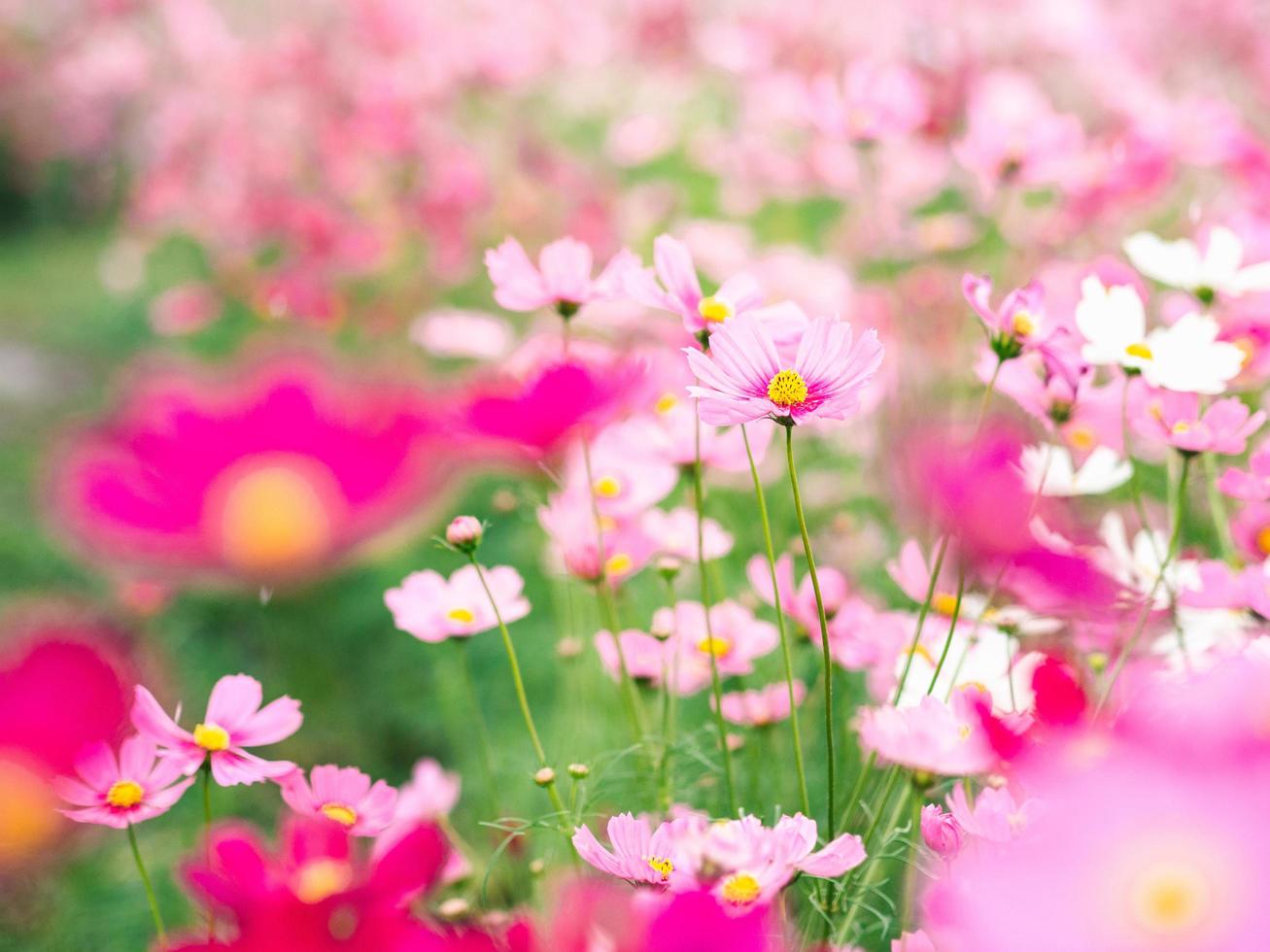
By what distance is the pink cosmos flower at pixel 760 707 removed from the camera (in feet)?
1.71

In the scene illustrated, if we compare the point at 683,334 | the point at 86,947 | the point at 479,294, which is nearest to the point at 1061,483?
→ the point at 683,334

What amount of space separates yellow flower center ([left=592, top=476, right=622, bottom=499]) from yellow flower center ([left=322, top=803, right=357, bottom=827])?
203 mm

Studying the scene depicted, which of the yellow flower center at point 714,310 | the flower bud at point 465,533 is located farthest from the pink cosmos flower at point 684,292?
the flower bud at point 465,533

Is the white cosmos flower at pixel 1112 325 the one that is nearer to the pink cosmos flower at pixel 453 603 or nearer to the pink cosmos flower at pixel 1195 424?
the pink cosmos flower at pixel 1195 424

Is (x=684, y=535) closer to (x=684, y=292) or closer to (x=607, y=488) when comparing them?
(x=607, y=488)

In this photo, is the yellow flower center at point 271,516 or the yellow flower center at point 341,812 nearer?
the yellow flower center at point 271,516

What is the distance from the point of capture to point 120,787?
14.9 inches

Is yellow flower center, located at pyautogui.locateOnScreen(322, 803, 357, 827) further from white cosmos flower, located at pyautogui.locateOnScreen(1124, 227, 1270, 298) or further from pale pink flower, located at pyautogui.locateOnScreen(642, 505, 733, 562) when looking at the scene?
white cosmos flower, located at pyautogui.locateOnScreen(1124, 227, 1270, 298)

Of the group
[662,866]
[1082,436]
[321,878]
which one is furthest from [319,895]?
[1082,436]

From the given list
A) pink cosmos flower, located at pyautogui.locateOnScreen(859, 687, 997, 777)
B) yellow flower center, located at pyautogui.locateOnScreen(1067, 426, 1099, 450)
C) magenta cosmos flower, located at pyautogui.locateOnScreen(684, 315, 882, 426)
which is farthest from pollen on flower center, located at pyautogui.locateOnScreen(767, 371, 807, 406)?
yellow flower center, located at pyautogui.locateOnScreen(1067, 426, 1099, 450)

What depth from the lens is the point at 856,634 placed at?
1.61 ft

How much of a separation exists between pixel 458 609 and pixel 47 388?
8.10 ft

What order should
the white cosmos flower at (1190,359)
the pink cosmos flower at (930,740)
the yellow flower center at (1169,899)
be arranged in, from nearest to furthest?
the yellow flower center at (1169,899) < the pink cosmos flower at (930,740) < the white cosmos flower at (1190,359)

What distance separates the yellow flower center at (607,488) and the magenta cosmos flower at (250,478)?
0.70ft
